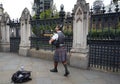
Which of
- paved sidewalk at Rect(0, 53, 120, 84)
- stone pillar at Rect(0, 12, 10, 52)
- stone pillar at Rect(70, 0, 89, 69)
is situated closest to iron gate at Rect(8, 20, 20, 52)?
stone pillar at Rect(0, 12, 10, 52)

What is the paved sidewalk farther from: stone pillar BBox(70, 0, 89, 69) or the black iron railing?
the black iron railing

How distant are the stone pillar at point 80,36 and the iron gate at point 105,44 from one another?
1.02 ft

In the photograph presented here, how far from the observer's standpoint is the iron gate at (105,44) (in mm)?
7266

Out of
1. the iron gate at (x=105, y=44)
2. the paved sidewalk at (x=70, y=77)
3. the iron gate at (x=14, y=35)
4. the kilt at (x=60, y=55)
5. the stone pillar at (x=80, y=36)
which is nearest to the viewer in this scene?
the paved sidewalk at (x=70, y=77)

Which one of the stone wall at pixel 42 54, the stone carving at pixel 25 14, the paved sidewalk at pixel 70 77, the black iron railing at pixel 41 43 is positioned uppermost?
the stone carving at pixel 25 14

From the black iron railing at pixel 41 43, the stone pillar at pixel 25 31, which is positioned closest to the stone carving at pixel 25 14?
the stone pillar at pixel 25 31

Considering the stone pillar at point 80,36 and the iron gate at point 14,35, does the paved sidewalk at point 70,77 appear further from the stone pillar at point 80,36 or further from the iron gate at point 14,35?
the iron gate at point 14,35

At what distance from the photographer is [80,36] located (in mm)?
7969

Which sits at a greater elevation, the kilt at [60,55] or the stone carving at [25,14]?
the stone carving at [25,14]

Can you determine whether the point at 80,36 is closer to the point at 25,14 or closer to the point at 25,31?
the point at 25,31

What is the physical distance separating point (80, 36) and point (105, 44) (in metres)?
1.16

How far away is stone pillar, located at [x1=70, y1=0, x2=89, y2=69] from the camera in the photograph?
Answer: 7.75m

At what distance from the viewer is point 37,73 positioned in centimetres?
698

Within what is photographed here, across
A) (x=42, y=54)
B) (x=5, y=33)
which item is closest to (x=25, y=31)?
(x=42, y=54)
